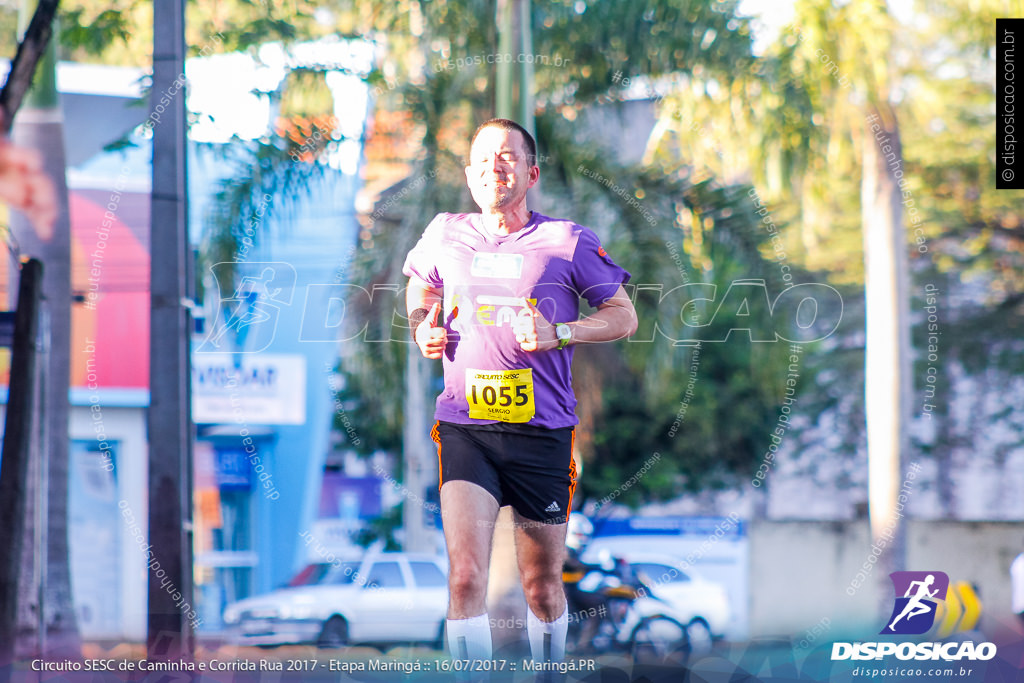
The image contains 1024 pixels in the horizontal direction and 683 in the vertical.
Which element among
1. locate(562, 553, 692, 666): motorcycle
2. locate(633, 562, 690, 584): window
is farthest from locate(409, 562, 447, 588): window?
locate(633, 562, 690, 584): window

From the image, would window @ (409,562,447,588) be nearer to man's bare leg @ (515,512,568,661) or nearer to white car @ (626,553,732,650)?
white car @ (626,553,732,650)

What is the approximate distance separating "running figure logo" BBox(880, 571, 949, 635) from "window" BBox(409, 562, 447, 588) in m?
4.90

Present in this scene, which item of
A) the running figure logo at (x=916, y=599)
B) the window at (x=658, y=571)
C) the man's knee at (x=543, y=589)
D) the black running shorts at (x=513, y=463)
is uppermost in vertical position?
the black running shorts at (x=513, y=463)

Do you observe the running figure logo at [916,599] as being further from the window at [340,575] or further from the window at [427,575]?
the window at [340,575]

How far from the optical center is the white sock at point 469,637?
284cm

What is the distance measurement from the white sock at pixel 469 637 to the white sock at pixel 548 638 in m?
0.28

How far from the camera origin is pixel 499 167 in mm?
3053

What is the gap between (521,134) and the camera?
308 centimetres

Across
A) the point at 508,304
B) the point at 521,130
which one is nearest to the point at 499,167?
the point at 521,130

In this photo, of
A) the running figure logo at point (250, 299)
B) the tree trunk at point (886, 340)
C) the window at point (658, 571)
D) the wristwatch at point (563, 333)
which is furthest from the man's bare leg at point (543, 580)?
the window at point (658, 571)

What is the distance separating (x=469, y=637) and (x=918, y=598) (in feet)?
7.30

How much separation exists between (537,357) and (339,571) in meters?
6.77

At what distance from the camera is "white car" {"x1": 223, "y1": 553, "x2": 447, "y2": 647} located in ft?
26.1

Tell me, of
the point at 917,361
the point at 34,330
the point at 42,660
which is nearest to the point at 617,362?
the point at 34,330
